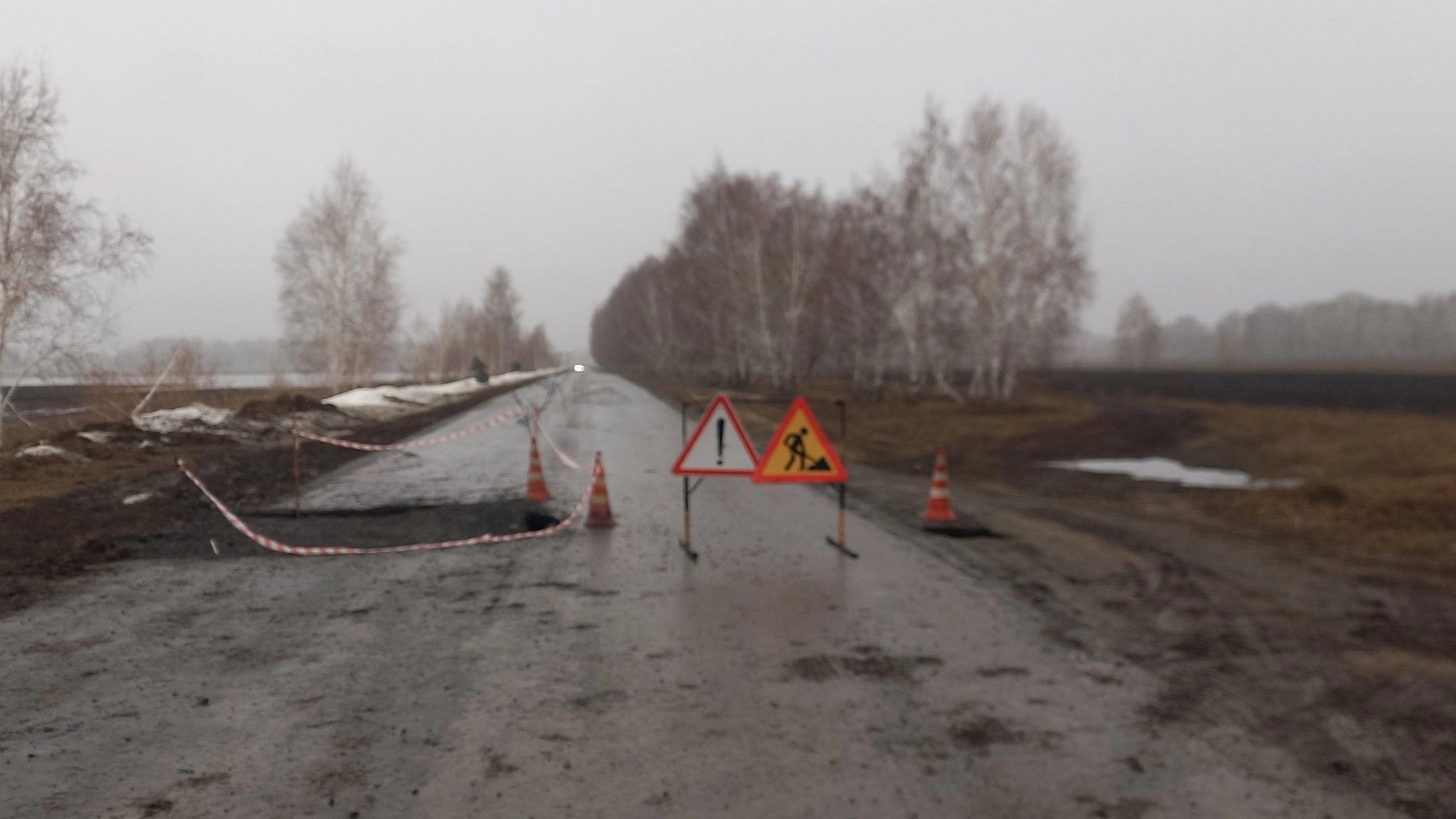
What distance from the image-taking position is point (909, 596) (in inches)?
271

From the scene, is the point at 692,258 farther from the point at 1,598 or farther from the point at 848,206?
the point at 1,598

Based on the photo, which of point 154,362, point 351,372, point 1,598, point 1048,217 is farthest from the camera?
point 351,372

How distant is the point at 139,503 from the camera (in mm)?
11133

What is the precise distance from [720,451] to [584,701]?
4.34 m

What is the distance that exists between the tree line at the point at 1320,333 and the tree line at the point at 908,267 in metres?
99.5

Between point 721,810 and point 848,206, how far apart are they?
43498mm

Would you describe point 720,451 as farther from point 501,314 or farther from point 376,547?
point 501,314

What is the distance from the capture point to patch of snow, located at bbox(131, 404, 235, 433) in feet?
61.9

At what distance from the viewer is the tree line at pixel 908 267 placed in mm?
34625

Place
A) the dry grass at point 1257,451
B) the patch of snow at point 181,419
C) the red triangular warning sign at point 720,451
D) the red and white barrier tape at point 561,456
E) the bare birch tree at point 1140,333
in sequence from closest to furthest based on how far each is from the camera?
the red triangular warning sign at point 720,451, the dry grass at point 1257,451, the red and white barrier tape at point 561,456, the patch of snow at point 181,419, the bare birch tree at point 1140,333

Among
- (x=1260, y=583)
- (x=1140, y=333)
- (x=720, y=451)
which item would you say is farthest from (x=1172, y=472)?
(x=1140, y=333)

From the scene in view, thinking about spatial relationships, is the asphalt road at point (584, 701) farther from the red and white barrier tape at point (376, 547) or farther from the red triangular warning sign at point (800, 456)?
the red triangular warning sign at point (800, 456)

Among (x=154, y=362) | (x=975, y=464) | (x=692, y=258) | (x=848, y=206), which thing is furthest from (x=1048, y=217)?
(x=154, y=362)

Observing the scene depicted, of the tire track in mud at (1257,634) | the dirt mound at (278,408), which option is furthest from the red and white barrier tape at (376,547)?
the dirt mound at (278,408)
